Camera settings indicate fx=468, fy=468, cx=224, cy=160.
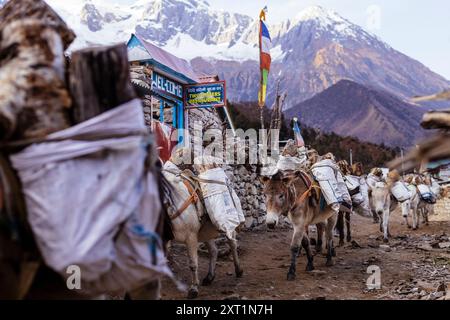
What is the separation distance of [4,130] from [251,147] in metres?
11.6

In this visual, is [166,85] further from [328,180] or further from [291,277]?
[291,277]

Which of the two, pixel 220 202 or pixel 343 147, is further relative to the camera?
pixel 343 147

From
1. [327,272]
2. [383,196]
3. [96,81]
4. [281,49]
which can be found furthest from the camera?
[281,49]

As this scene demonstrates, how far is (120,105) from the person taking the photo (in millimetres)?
2156

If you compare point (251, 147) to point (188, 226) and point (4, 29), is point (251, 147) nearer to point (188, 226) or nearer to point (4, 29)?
point (188, 226)

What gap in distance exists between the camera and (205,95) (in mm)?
11930

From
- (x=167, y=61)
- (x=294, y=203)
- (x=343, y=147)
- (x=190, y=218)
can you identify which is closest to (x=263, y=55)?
(x=167, y=61)

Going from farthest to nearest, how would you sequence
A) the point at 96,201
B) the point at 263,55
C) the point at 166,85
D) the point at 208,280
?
the point at 263,55, the point at 166,85, the point at 208,280, the point at 96,201

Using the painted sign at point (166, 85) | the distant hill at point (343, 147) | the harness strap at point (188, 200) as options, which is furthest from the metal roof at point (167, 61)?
the distant hill at point (343, 147)

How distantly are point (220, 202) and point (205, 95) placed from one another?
20.1 feet

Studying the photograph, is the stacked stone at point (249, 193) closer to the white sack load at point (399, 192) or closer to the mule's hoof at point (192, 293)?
the white sack load at point (399, 192)

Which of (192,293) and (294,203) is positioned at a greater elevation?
(294,203)

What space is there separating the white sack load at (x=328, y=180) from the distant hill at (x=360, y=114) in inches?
3200

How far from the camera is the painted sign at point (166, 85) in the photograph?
10.7 m
